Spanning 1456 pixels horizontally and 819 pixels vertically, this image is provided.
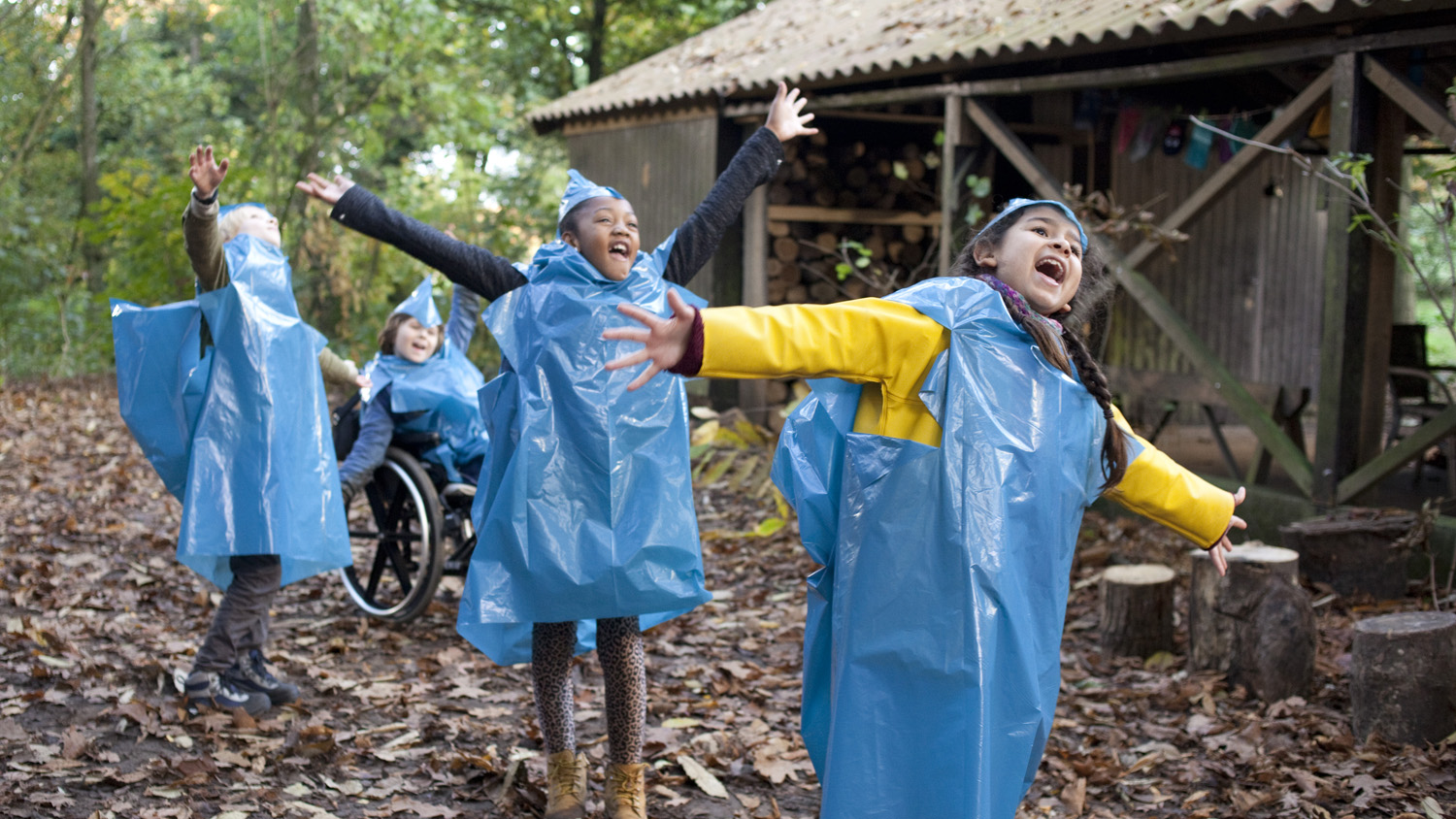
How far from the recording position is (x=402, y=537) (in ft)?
16.9

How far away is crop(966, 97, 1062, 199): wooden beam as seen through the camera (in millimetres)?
6977

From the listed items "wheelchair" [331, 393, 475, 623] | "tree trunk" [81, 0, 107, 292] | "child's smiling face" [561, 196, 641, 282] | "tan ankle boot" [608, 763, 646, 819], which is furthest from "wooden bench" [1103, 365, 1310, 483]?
"tree trunk" [81, 0, 107, 292]

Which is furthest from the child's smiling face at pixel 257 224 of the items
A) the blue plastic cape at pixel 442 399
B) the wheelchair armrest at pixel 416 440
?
the wheelchair armrest at pixel 416 440

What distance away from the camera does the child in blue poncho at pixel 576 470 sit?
290 cm

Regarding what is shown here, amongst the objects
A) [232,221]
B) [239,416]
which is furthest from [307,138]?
[239,416]

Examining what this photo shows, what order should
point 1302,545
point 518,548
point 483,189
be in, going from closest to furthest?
1. point 518,548
2. point 1302,545
3. point 483,189

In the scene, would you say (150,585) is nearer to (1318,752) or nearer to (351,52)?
(1318,752)

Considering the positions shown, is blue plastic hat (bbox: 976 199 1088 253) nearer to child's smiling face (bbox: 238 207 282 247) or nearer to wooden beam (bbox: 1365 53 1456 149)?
child's smiling face (bbox: 238 207 282 247)

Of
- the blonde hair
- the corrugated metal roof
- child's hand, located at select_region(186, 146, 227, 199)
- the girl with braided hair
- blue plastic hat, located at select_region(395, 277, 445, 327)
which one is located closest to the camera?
the girl with braided hair

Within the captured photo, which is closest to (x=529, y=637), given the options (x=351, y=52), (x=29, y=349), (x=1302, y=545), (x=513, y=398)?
(x=513, y=398)

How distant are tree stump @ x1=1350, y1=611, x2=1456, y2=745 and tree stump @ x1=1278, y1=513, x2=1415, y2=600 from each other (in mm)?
1612

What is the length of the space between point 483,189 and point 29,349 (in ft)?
19.5

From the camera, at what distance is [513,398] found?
120 inches

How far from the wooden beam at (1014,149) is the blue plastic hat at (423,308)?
12.5ft
